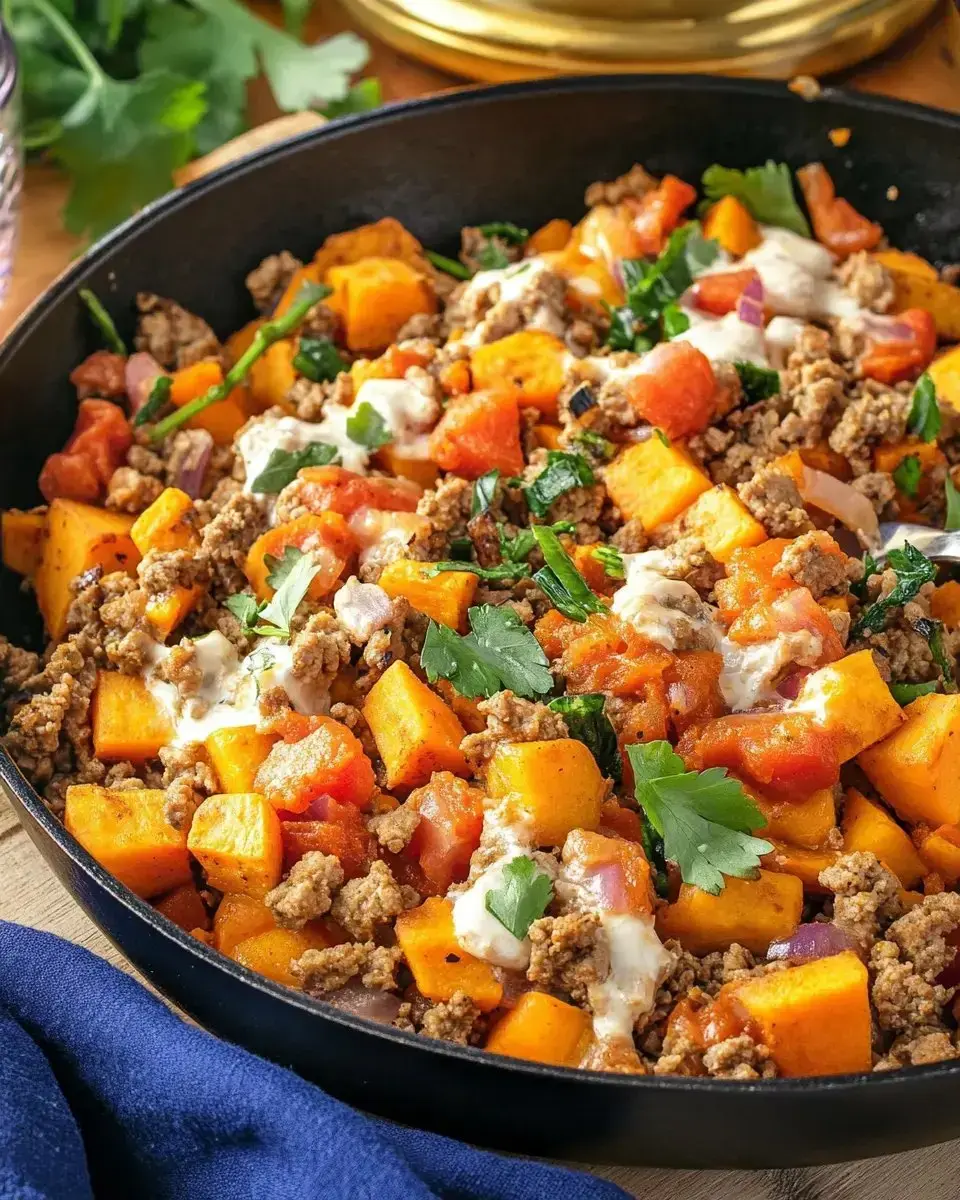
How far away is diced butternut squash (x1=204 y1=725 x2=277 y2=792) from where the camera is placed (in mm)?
2967

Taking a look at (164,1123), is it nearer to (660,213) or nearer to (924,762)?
(924,762)

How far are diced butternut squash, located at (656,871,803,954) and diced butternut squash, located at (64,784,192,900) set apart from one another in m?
0.97

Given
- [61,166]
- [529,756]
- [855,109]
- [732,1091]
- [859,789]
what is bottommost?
[859,789]

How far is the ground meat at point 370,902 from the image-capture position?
9.11 feet

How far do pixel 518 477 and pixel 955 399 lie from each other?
1.10m

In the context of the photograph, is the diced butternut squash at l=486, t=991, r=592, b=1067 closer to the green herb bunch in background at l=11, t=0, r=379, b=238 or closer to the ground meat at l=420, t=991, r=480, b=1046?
the ground meat at l=420, t=991, r=480, b=1046

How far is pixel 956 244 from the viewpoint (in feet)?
13.3

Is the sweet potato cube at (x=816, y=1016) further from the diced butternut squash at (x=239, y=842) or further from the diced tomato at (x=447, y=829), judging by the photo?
the diced butternut squash at (x=239, y=842)

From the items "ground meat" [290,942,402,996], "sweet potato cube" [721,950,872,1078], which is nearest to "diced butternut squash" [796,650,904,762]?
"sweet potato cube" [721,950,872,1078]

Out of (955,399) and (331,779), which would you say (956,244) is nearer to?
(955,399)

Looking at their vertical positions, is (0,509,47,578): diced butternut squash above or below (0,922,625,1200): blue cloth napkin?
above

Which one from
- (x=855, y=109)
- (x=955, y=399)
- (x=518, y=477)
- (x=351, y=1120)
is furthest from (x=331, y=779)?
(x=855, y=109)

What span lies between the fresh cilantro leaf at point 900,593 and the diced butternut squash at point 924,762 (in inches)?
9.0

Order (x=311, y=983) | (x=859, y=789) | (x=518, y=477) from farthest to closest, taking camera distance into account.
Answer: (x=518, y=477), (x=859, y=789), (x=311, y=983)
